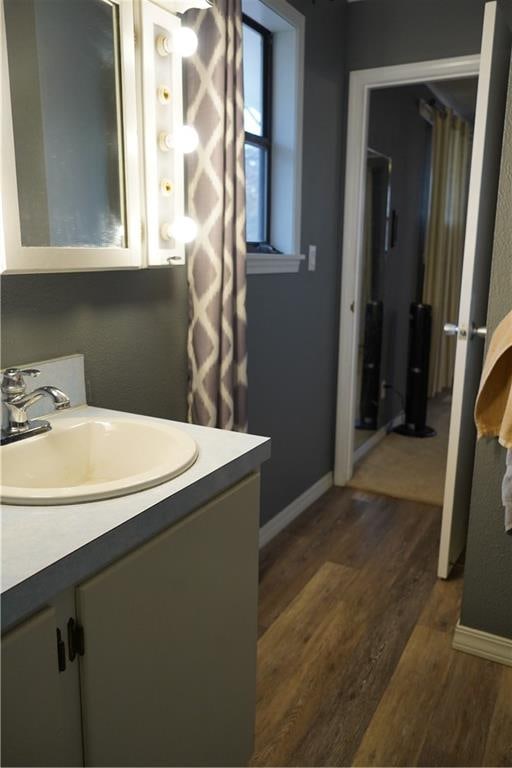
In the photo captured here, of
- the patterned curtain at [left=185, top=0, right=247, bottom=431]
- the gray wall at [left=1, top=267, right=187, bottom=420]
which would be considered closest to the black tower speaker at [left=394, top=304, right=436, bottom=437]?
the patterned curtain at [left=185, top=0, right=247, bottom=431]

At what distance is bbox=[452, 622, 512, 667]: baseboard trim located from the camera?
6.07 ft

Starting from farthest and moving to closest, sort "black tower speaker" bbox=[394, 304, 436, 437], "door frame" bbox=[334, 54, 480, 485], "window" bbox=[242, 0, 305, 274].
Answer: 1. "black tower speaker" bbox=[394, 304, 436, 437]
2. "door frame" bbox=[334, 54, 480, 485]
3. "window" bbox=[242, 0, 305, 274]

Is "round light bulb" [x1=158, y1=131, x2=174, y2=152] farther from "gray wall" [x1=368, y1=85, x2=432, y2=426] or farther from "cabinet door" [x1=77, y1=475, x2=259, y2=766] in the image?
"gray wall" [x1=368, y1=85, x2=432, y2=426]

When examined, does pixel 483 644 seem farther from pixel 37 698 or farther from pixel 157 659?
pixel 37 698

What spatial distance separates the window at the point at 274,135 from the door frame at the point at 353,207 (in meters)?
0.49

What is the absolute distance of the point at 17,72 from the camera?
1165 mm

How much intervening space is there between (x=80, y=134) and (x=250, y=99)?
4.14 ft

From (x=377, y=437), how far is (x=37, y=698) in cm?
332

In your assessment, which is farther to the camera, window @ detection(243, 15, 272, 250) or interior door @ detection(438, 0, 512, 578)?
window @ detection(243, 15, 272, 250)

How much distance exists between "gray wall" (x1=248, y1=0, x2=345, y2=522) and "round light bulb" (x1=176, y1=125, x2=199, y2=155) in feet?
2.32

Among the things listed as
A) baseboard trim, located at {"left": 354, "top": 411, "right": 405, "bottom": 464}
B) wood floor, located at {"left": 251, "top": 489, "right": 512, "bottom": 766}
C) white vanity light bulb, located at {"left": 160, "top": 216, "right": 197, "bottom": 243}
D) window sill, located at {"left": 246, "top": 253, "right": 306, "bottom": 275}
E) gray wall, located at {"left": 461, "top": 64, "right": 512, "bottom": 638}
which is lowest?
wood floor, located at {"left": 251, "top": 489, "right": 512, "bottom": 766}

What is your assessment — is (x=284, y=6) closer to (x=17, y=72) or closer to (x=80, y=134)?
(x=80, y=134)

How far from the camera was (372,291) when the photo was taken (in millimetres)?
3707

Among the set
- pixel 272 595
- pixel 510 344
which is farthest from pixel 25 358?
pixel 272 595
